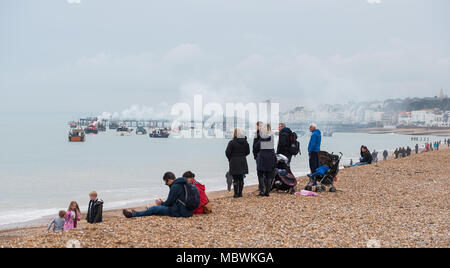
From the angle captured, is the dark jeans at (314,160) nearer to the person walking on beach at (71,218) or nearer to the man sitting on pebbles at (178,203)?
the man sitting on pebbles at (178,203)

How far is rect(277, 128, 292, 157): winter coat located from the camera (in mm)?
11500

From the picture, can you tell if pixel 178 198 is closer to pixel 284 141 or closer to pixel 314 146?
pixel 284 141

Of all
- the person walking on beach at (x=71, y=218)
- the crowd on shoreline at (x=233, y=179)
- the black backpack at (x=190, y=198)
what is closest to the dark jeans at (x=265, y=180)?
the crowd on shoreline at (x=233, y=179)

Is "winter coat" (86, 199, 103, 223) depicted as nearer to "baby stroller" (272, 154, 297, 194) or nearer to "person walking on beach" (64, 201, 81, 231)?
"person walking on beach" (64, 201, 81, 231)

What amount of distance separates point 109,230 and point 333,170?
7.10 meters

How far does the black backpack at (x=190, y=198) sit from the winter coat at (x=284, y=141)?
3768mm

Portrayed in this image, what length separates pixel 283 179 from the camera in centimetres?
1166

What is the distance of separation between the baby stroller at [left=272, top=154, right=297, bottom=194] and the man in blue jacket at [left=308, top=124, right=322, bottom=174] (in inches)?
32.7

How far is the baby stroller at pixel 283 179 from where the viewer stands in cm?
1164

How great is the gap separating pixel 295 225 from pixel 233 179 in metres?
3.43

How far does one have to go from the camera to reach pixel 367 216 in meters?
8.95

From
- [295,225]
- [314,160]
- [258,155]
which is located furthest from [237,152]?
[295,225]
